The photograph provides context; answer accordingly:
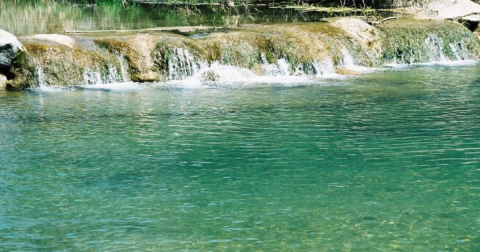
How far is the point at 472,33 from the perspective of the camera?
27.4 metres

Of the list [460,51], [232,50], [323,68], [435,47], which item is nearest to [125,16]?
[232,50]

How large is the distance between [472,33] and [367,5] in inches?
359

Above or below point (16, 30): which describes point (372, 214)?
below

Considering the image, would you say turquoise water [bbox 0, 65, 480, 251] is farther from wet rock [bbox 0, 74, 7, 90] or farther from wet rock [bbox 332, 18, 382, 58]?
wet rock [bbox 332, 18, 382, 58]

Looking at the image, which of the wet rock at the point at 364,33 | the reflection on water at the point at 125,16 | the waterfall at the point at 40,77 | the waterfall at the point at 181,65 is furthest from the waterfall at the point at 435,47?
the waterfall at the point at 40,77

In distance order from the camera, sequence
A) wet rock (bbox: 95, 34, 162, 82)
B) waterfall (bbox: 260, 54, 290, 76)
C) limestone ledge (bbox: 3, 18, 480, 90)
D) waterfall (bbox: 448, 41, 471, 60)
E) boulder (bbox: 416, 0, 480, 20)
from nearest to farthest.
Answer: limestone ledge (bbox: 3, 18, 480, 90), wet rock (bbox: 95, 34, 162, 82), waterfall (bbox: 260, 54, 290, 76), waterfall (bbox: 448, 41, 471, 60), boulder (bbox: 416, 0, 480, 20)

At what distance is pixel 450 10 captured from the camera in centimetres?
2997

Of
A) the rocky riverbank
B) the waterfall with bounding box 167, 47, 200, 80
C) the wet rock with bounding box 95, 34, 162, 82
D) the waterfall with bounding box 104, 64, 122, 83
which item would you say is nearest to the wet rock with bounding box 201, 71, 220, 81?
the rocky riverbank

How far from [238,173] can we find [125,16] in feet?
67.3

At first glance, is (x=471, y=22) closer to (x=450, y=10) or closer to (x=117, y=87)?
(x=450, y=10)

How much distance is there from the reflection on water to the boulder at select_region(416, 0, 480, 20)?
4129mm

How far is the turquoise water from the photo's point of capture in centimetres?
757

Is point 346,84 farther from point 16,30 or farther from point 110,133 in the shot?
point 16,30

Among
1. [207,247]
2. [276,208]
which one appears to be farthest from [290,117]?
[207,247]
